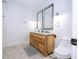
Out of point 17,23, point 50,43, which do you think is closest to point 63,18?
point 50,43

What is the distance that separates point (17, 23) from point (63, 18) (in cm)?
288

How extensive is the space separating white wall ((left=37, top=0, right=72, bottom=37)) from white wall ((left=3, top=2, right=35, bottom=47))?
235 cm

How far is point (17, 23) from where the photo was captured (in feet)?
14.9

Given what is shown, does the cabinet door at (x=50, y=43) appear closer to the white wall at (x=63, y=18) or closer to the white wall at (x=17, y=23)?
the white wall at (x=63, y=18)

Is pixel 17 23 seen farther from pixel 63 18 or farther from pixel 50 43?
pixel 63 18

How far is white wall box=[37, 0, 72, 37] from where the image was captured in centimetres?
249

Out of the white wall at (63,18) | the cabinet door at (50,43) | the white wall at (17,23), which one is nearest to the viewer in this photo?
the white wall at (63,18)

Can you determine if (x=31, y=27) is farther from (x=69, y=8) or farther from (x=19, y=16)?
(x=69, y=8)

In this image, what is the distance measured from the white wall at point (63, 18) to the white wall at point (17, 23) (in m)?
2.35

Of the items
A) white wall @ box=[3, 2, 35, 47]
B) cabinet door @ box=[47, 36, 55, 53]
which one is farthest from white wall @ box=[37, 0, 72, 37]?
white wall @ box=[3, 2, 35, 47]

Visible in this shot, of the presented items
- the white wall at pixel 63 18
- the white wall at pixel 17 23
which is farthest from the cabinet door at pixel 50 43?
the white wall at pixel 17 23

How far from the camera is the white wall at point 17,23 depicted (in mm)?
4159

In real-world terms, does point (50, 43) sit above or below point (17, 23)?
below

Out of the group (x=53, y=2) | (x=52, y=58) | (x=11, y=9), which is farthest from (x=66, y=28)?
(x=11, y=9)
